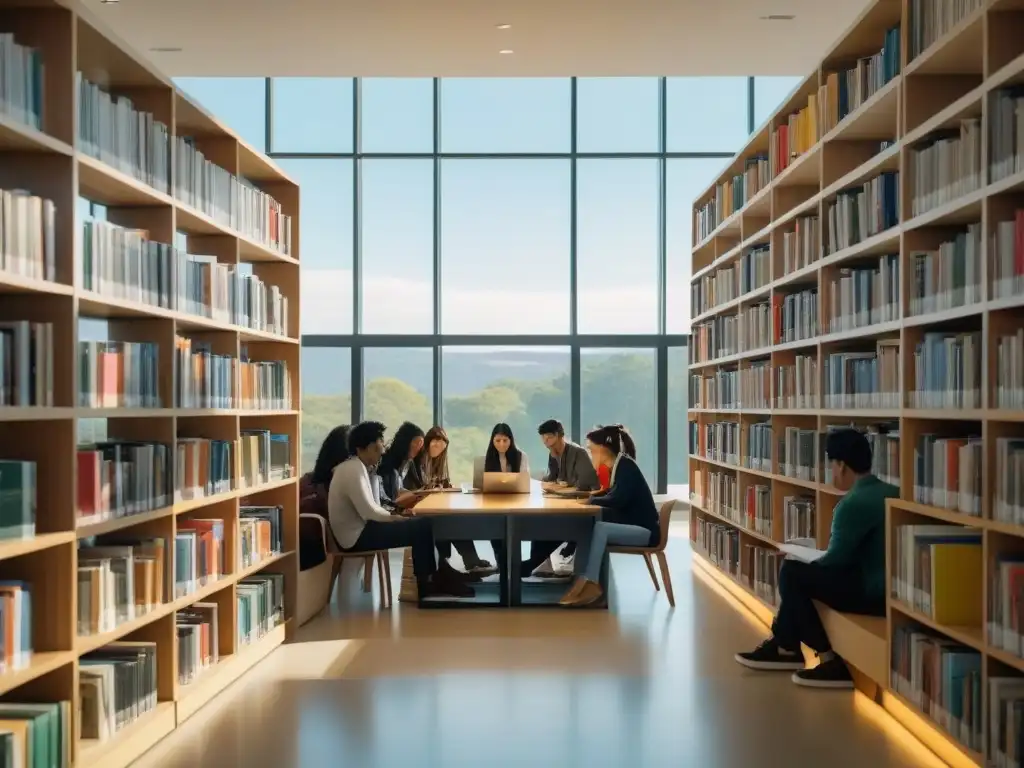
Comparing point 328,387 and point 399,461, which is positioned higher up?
point 328,387

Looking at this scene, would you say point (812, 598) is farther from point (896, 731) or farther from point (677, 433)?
point (677, 433)

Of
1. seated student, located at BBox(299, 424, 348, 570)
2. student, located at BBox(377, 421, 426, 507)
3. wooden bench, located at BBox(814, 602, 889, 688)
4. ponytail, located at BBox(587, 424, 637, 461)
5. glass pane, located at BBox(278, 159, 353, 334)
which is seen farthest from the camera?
glass pane, located at BBox(278, 159, 353, 334)

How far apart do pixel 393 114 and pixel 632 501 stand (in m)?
6.27

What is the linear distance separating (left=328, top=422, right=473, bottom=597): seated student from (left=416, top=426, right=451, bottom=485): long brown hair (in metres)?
1.62

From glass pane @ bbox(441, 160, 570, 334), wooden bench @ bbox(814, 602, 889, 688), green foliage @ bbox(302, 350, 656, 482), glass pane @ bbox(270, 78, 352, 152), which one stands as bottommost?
wooden bench @ bbox(814, 602, 889, 688)

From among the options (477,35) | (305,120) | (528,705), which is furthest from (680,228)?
(528,705)

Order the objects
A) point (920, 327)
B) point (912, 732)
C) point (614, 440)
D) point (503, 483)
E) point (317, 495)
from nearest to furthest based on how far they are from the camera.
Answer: point (912, 732) < point (920, 327) < point (317, 495) < point (614, 440) < point (503, 483)

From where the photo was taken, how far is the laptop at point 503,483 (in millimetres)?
9086

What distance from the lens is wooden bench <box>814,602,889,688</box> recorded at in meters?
5.11

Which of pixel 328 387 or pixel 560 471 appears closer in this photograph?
pixel 560 471

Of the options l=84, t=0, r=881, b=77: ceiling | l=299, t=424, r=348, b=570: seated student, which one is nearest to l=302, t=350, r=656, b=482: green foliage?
l=299, t=424, r=348, b=570: seated student

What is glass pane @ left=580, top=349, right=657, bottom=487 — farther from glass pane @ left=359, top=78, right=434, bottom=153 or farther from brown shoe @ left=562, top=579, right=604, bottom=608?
brown shoe @ left=562, top=579, right=604, bottom=608

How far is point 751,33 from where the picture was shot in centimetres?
810

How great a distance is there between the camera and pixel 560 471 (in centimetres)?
992
